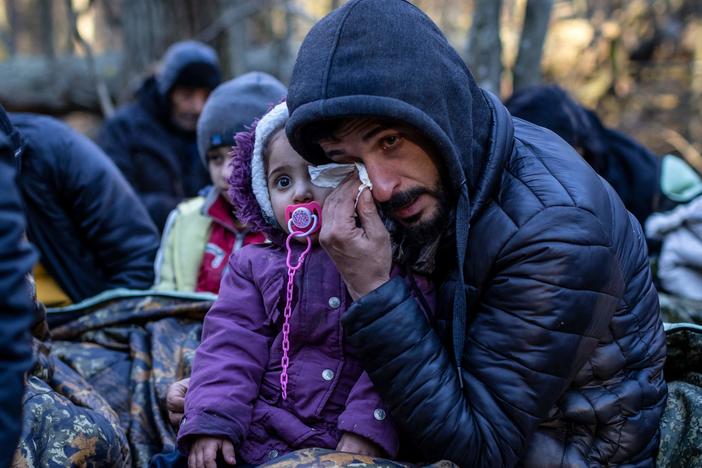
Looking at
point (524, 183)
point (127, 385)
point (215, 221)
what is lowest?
point (127, 385)

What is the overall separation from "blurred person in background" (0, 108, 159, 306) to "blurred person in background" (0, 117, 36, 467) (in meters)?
2.22

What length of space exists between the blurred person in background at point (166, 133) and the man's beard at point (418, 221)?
3671mm

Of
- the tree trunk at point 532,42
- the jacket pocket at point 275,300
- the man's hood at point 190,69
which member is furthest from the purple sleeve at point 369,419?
the man's hood at point 190,69

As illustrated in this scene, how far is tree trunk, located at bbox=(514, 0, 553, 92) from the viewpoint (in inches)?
199

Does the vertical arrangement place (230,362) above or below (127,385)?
above

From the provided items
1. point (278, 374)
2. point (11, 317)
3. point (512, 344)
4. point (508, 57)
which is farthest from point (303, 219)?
point (508, 57)

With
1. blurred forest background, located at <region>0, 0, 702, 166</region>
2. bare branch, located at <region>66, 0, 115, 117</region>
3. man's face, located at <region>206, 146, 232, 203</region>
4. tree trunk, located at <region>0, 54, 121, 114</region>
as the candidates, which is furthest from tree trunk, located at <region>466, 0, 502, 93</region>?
tree trunk, located at <region>0, 54, 121, 114</region>

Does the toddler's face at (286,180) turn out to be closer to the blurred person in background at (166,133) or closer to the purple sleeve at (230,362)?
the purple sleeve at (230,362)

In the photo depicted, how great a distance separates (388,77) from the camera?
1.99 metres

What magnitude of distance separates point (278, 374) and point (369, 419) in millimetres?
335

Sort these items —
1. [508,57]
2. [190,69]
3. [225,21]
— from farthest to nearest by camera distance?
1. [508,57]
2. [225,21]
3. [190,69]

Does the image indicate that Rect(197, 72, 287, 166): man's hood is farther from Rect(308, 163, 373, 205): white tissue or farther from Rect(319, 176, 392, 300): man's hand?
Rect(319, 176, 392, 300): man's hand

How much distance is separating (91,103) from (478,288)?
794 cm

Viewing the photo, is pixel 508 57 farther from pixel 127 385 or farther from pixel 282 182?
pixel 282 182
